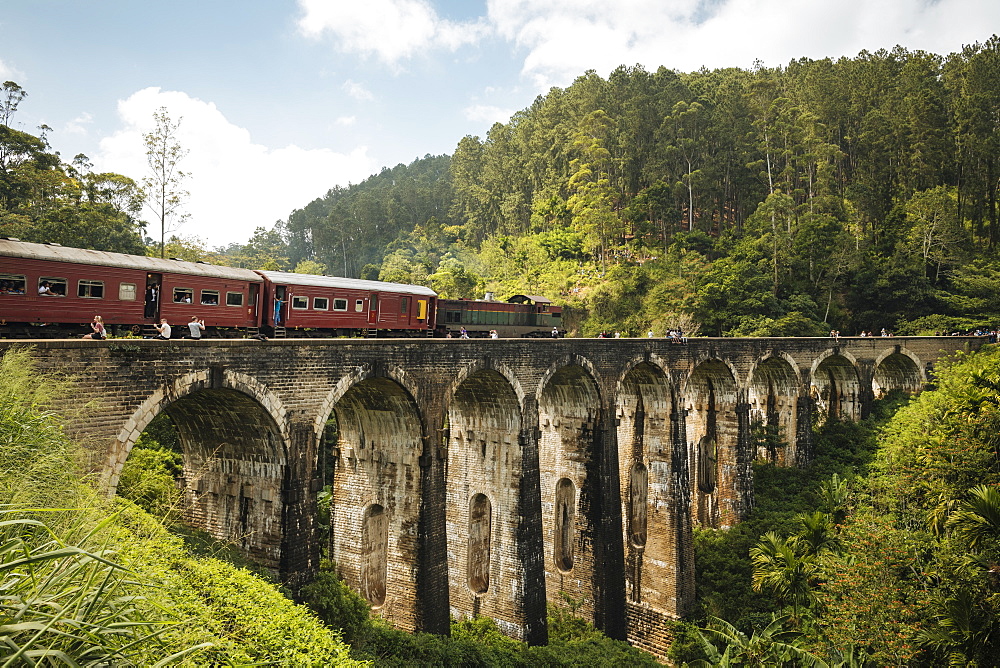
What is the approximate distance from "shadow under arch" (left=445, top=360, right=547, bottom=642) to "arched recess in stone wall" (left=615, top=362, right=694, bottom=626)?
6380mm

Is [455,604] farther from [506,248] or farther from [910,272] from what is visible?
[506,248]

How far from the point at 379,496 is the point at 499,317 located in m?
14.6

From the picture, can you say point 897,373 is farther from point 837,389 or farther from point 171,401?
point 171,401

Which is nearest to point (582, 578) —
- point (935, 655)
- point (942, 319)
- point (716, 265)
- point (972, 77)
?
point (935, 655)

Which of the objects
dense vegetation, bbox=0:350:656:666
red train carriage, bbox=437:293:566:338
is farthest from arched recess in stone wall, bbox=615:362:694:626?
red train carriage, bbox=437:293:566:338

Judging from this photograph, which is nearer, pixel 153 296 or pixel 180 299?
pixel 153 296

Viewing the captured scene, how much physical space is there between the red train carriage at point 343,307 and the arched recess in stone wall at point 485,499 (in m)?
3.64

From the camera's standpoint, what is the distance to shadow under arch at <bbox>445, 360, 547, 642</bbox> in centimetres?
1781

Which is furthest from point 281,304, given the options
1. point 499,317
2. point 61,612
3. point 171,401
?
point 499,317

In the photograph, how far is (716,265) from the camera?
44.0 m

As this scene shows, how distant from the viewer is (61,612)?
4137mm

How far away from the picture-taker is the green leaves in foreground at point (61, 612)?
13.3 feet

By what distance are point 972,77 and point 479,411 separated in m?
49.2

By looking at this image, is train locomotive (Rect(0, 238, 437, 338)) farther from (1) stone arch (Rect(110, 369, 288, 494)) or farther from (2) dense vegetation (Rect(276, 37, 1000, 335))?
(2) dense vegetation (Rect(276, 37, 1000, 335))
